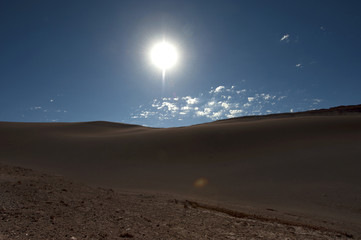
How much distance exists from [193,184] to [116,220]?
536 centimetres

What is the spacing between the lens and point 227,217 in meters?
5.77

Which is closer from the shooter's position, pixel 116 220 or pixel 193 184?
pixel 116 220

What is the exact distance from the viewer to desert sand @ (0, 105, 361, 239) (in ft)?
15.4

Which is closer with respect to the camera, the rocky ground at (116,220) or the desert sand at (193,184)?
the rocky ground at (116,220)

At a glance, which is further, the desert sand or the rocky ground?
the desert sand

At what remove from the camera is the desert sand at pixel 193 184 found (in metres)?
4.68

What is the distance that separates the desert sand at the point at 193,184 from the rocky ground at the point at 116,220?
0.9 inches

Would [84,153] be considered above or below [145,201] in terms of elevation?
above

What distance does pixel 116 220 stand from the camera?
15.9 ft

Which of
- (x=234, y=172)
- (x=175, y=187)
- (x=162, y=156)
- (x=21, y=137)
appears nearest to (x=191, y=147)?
(x=162, y=156)

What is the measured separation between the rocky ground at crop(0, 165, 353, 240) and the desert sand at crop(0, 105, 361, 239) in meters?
0.02

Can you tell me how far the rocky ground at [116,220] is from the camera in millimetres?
4031

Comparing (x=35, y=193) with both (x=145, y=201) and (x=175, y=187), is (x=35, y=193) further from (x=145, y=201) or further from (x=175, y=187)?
(x=175, y=187)

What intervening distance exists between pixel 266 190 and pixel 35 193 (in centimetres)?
712
